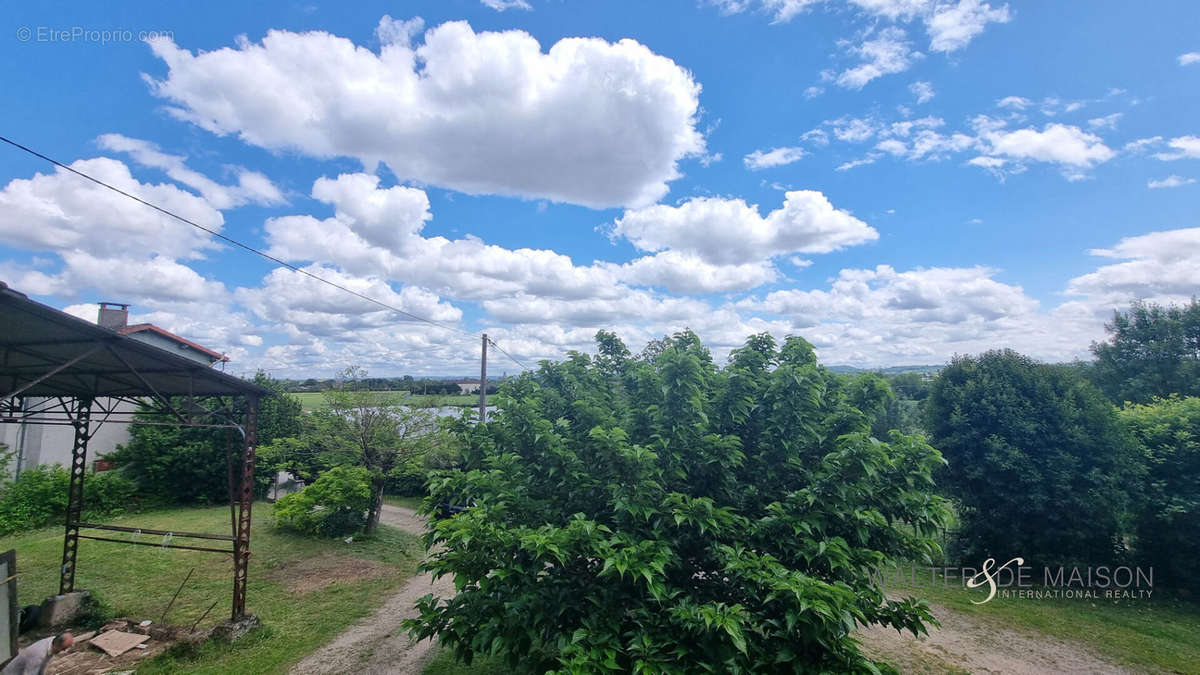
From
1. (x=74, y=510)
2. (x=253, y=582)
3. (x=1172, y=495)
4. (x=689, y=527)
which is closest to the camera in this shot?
(x=689, y=527)

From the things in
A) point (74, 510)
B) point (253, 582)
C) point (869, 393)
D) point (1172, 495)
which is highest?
point (869, 393)

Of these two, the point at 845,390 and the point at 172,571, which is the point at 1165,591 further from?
the point at 172,571

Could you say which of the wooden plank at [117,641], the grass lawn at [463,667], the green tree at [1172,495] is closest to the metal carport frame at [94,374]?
the wooden plank at [117,641]

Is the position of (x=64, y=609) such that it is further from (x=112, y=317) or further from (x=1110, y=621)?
(x=1110, y=621)

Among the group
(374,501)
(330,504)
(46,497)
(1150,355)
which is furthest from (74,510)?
(1150,355)

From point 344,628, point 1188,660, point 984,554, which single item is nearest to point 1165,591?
point 984,554

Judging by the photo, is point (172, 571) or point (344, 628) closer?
point (344, 628)

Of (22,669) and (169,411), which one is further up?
(169,411)
